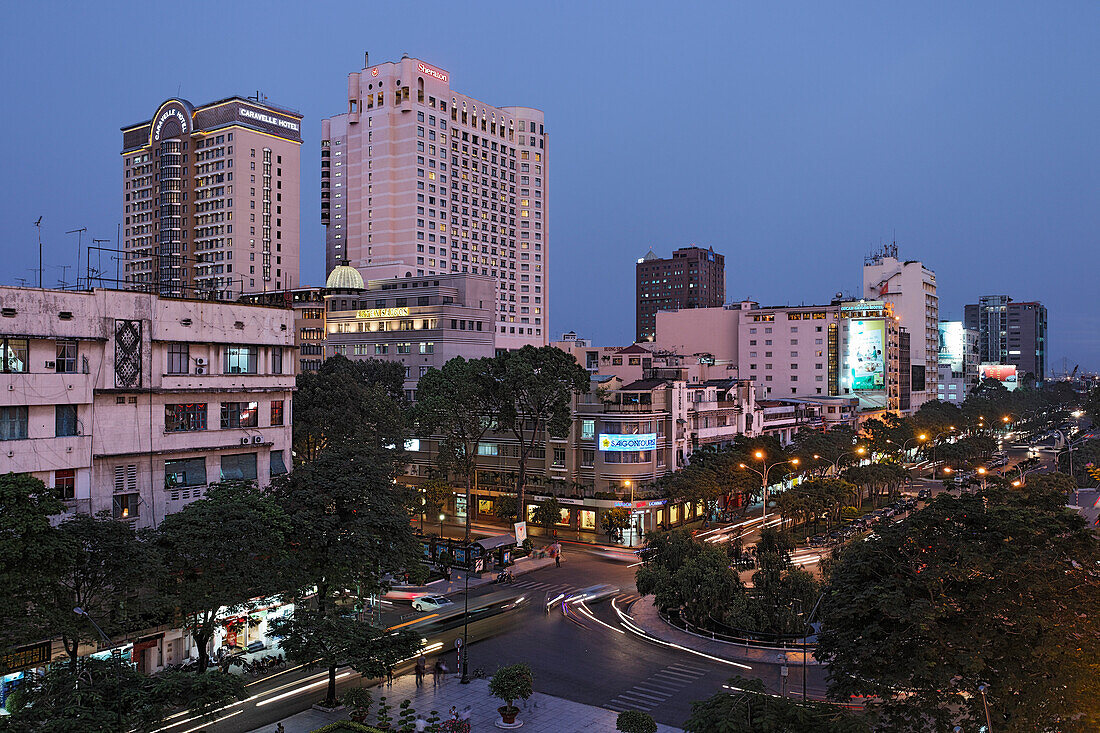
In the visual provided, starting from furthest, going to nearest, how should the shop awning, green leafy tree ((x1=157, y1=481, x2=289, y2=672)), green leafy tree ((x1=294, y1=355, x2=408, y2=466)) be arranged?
green leafy tree ((x1=294, y1=355, x2=408, y2=466)) < the shop awning < green leafy tree ((x1=157, y1=481, x2=289, y2=672))

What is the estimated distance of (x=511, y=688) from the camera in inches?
1394

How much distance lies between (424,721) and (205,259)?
155248 millimetres

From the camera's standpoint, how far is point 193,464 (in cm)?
4759

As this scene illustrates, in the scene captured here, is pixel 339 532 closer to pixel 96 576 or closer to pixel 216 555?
pixel 216 555

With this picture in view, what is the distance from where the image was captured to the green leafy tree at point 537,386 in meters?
74.3

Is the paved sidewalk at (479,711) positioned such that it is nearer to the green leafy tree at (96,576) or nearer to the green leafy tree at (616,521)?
the green leafy tree at (96,576)

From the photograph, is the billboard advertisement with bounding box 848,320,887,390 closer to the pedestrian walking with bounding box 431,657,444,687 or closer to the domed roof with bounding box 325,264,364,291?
the domed roof with bounding box 325,264,364,291

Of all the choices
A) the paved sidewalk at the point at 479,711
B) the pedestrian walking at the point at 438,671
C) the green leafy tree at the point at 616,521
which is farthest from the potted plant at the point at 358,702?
the green leafy tree at the point at 616,521

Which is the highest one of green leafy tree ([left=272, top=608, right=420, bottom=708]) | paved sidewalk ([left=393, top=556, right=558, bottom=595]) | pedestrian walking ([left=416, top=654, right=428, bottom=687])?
green leafy tree ([left=272, top=608, right=420, bottom=708])

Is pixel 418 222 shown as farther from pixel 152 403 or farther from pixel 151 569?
pixel 151 569

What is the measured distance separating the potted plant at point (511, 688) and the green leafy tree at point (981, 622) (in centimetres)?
1312

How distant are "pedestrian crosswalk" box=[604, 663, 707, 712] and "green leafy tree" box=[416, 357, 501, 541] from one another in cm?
3388

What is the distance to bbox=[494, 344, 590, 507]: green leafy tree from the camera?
74.3 meters

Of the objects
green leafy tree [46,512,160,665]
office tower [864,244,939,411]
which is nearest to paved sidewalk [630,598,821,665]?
green leafy tree [46,512,160,665]
